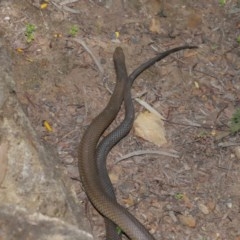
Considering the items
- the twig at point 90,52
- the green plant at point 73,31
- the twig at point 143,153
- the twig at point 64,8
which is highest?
the twig at point 64,8

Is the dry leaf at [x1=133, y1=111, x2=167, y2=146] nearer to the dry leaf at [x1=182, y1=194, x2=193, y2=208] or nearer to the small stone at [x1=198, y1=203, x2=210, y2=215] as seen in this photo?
the dry leaf at [x1=182, y1=194, x2=193, y2=208]

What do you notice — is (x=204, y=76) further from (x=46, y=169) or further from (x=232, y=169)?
(x=46, y=169)

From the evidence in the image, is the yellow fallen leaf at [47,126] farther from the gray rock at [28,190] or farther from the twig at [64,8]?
the twig at [64,8]

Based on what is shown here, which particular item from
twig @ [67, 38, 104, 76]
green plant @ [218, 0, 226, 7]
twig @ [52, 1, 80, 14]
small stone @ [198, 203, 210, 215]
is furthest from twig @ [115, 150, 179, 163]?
green plant @ [218, 0, 226, 7]

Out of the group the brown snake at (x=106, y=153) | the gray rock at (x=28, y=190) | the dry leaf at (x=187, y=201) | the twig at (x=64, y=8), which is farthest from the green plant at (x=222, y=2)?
the gray rock at (x=28, y=190)

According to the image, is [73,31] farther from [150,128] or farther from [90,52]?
[150,128]

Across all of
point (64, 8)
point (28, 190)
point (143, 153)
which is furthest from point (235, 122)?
point (28, 190)

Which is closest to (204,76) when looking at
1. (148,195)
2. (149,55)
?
(149,55)
